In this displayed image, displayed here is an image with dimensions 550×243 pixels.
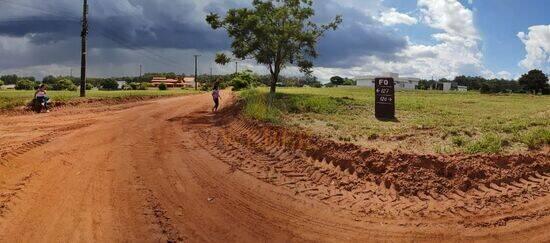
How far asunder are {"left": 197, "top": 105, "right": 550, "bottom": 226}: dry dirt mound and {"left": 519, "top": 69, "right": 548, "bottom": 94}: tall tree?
6517 centimetres

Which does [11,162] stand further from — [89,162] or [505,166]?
[505,166]

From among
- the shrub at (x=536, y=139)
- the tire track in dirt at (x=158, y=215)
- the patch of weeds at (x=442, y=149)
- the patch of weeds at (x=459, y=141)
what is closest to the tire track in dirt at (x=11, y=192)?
the tire track in dirt at (x=158, y=215)

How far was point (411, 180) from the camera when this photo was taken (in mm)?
9312

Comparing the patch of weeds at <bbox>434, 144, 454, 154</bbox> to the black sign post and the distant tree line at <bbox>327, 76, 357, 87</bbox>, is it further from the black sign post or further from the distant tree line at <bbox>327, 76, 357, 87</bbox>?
the distant tree line at <bbox>327, 76, 357, 87</bbox>

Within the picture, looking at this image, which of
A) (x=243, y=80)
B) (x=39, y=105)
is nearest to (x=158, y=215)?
(x=39, y=105)

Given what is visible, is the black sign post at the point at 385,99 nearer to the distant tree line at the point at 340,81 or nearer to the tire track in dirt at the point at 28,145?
the tire track in dirt at the point at 28,145

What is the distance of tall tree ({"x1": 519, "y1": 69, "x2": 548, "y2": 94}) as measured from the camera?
67.4 metres

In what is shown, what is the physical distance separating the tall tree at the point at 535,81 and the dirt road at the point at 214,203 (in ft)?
215

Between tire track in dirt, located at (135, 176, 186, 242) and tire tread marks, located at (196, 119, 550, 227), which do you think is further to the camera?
tire tread marks, located at (196, 119, 550, 227)

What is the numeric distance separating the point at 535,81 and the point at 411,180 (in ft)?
223

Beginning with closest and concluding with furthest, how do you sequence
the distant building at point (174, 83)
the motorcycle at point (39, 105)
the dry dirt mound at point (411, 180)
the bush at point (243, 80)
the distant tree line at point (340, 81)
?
the dry dirt mound at point (411, 180)
the motorcycle at point (39, 105)
the bush at point (243, 80)
the distant building at point (174, 83)
the distant tree line at point (340, 81)

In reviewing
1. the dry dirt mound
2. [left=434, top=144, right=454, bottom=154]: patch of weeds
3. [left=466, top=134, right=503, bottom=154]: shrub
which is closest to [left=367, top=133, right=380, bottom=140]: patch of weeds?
the dry dirt mound

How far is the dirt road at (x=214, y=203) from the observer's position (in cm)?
780

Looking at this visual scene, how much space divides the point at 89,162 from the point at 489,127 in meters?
10.0
